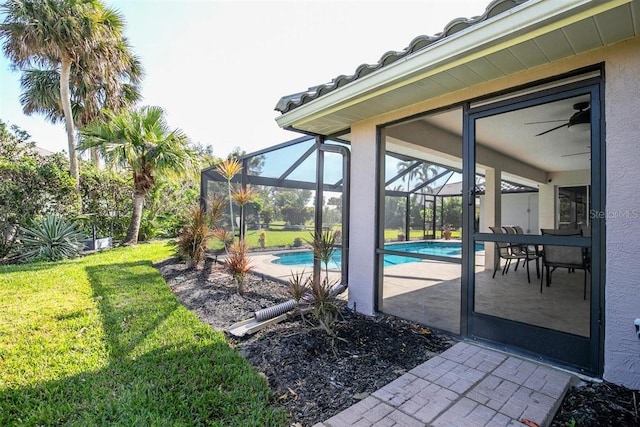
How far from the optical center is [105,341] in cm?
318

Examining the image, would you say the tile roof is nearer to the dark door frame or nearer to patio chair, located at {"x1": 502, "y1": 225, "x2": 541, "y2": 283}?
the dark door frame

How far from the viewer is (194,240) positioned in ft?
23.0

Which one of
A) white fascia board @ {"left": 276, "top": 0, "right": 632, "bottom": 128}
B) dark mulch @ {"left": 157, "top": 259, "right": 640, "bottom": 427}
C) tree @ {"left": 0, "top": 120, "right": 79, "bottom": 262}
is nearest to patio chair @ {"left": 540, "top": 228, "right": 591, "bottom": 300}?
dark mulch @ {"left": 157, "top": 259, "right": 640, "bottom": 427}

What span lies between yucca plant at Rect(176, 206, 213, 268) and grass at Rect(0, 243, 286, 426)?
7.17 feet

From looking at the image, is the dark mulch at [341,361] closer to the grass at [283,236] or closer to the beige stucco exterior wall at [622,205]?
the beige stucco exterior wall at [622,205]

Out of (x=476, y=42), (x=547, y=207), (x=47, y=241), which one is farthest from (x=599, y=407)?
(x=47, y=241)

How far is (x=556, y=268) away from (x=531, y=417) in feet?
5.25

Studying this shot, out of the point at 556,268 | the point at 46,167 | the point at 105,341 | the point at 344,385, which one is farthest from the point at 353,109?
the point at 46,167

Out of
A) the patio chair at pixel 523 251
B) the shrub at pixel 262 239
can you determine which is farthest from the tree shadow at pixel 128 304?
the patio chair at pixel 523 251

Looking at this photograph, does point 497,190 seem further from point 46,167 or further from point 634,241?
point 46,167

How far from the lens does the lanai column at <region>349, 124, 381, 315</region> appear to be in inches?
162

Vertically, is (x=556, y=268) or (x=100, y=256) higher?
(x=556, y=268)

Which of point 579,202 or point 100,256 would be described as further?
point 100,256

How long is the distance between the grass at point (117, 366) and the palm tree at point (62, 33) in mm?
7423
